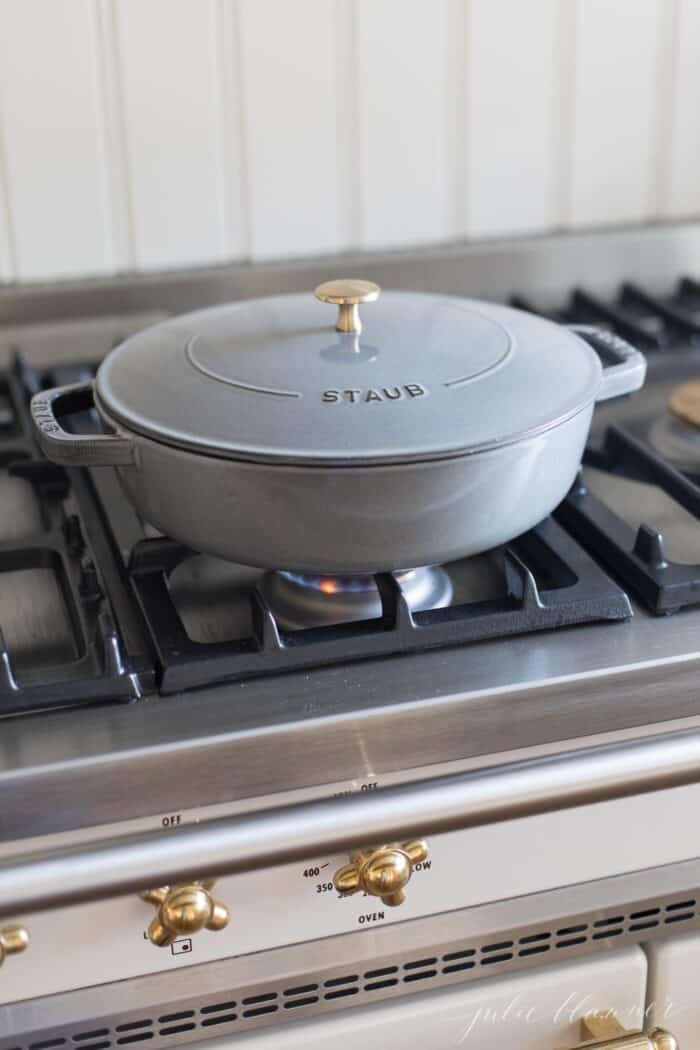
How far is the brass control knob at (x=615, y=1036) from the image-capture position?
2.56ft

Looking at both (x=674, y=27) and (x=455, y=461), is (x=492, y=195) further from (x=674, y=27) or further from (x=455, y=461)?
(x=455, y=461)

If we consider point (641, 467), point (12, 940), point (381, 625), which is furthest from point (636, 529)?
point (12, 940)

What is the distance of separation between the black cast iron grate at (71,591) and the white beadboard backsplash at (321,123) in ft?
0.70

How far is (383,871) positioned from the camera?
68 centimetres

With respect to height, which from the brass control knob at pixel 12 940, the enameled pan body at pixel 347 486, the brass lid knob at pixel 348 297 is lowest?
the brass control knob at pixel 12 940

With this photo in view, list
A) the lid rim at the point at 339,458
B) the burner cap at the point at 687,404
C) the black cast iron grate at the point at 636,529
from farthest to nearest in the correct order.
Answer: the burner cap at the point at 687,404, the black cast iron grate at the point at 636,529, the lid rim at the point at 339,458

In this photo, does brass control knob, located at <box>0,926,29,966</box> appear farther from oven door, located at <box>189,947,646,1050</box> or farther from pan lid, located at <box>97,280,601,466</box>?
pan lid, located at <box>97,280,601,466</box>

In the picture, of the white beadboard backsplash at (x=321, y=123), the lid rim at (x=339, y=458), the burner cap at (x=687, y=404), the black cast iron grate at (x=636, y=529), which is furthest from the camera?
the white beadboard backsplash at (x=321, y=123)

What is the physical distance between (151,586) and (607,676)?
0.27 m

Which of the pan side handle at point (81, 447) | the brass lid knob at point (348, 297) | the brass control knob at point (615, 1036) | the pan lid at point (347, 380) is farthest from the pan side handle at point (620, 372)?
the brass control knob at point (615, 1036)

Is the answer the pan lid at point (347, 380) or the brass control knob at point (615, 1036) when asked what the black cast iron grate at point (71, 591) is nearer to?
the pan lid at point (347, 380)

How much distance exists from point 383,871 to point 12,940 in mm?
191

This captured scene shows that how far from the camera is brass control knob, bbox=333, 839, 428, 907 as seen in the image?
0.68m

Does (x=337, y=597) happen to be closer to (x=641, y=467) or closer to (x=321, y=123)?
(x=641, y=467)
